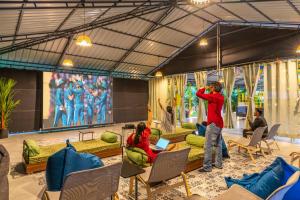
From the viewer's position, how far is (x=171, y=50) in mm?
10914

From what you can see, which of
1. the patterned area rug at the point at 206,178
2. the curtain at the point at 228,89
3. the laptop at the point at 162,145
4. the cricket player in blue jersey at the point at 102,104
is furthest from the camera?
the cricket player in blue jersey at the point at 102,104

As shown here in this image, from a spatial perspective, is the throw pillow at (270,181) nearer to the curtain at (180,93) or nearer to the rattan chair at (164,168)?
the rattan chair at (164,168)

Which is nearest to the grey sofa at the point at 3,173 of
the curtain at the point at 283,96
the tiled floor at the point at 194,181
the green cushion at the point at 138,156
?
the tiled floor at the point at 194,181

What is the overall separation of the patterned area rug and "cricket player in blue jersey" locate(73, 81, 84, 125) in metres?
5.54

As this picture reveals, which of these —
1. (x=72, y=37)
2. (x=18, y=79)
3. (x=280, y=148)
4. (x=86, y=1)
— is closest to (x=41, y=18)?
(x=86, y=1)

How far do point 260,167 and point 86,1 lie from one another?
5.72 metres

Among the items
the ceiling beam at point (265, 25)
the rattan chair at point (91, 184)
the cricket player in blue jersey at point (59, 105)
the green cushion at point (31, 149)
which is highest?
the ceiling beam at point (265, 25)

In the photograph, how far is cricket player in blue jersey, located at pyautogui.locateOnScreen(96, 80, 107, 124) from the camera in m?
10.7

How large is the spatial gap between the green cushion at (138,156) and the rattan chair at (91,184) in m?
1.07

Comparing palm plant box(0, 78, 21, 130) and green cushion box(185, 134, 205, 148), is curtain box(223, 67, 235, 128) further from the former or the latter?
palm plant box(0, 78, 21, 130)

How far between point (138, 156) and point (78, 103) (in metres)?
7.62

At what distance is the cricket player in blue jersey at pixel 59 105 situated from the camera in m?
9.14

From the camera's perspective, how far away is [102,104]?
10.8m

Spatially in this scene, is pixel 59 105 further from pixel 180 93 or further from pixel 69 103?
pixel 180 93
